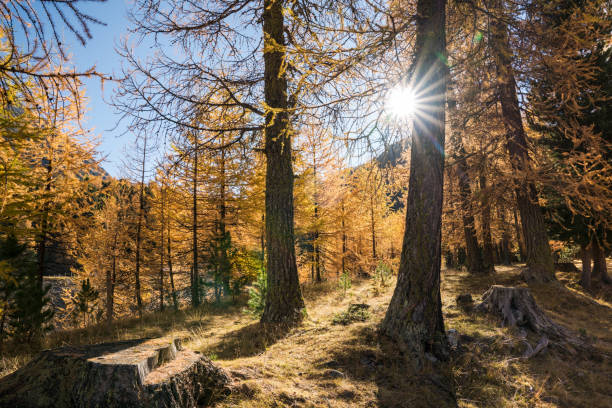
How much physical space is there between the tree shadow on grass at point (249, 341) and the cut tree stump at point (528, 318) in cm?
411

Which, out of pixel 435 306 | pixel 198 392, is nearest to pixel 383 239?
pixel 435 306

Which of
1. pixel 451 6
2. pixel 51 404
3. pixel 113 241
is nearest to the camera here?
pixel 51 404

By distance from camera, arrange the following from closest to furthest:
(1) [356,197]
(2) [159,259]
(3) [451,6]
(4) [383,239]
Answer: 1. (3) [451,6]
2. (2) [159,259]
3. (1) [356,197]
4. (4) [383,239]

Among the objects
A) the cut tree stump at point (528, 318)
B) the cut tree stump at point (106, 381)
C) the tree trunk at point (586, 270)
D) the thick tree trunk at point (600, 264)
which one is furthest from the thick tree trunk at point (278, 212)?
the thick tree trunk at point (600, 264)

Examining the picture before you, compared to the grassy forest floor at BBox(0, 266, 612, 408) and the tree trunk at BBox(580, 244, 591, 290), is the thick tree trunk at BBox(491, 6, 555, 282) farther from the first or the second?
the tree trunk at BBox(580, 244, 591, 290)

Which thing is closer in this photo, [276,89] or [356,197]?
[276,89]

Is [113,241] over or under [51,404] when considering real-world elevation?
over

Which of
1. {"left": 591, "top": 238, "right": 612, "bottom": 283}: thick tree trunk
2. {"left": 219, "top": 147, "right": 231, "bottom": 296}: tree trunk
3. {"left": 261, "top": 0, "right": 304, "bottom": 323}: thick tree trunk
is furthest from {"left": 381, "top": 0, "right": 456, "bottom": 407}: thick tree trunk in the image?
{"left": 591, "top": 238, "right": 612, "bottom": 283}: thick tree trunk

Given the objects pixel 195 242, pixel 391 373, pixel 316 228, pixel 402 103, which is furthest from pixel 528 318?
pixel 195 242

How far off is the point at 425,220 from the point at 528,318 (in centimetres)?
309

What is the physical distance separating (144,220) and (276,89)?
11.3m

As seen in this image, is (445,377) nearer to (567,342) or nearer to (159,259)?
(567,342)

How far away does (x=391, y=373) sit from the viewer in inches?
143

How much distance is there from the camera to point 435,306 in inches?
166
